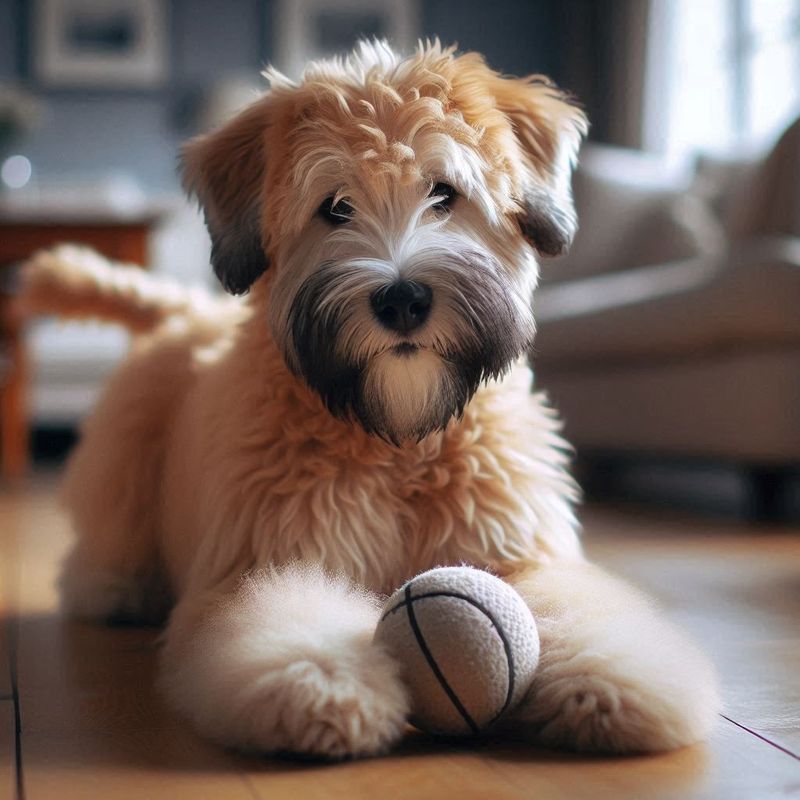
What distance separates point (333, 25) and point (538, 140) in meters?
6.16

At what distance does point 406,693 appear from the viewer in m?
1.27

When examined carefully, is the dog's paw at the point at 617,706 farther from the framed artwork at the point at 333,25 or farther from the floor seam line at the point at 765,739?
the framed artwork at the point at 333,25

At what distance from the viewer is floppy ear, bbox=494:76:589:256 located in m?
1.63

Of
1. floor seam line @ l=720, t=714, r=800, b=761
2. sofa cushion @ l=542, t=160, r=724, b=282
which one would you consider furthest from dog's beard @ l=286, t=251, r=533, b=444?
sofa cushion @ l=542, t=160, r=724, b=282

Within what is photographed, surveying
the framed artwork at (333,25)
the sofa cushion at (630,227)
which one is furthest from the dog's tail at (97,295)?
the framed artwork at (333,25)

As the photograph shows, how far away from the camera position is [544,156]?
5.58 feet

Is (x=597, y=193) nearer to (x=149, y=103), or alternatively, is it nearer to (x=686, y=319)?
(x=686, y=319)

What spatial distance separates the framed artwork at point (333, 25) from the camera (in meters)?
7.40

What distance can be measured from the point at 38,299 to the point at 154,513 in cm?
64

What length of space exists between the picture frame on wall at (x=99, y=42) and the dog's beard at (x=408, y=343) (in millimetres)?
6309

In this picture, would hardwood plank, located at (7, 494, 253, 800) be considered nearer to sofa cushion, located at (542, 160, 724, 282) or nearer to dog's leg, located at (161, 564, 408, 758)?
dog's leg, located at (161, 564, 408, 758)

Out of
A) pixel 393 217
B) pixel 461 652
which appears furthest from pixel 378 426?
pixel 461 652

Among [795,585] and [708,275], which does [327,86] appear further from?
[708,275]

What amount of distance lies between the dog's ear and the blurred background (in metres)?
1.66
